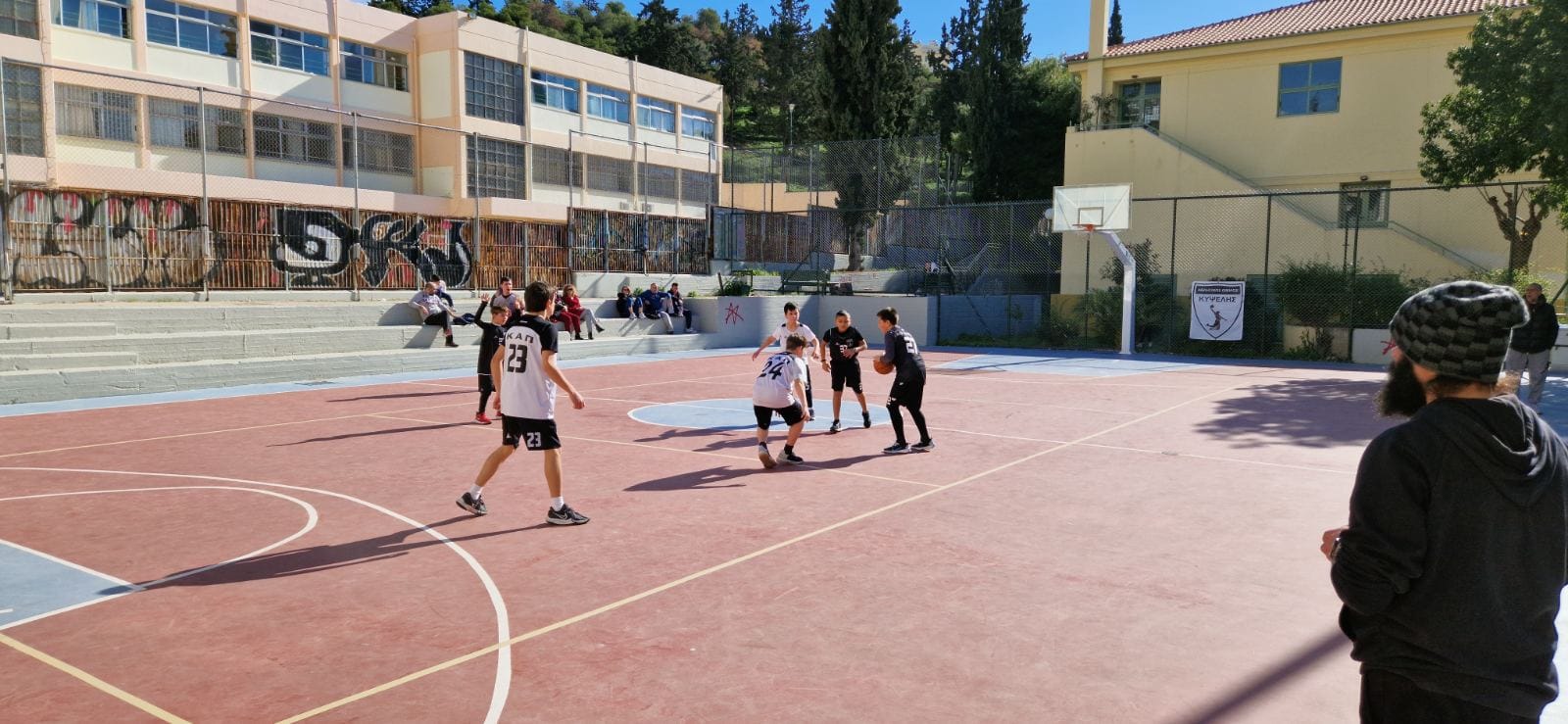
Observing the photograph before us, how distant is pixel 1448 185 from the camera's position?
73.3 feet

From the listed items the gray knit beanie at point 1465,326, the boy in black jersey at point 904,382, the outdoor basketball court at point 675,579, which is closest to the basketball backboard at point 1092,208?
the outdoor basketball court at point 675,579

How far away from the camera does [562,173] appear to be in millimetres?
44281

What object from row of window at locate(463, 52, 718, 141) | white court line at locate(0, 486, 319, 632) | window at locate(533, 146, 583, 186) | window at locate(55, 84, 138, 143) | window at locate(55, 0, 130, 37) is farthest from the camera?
window at locate(533, 146, 583, 186)

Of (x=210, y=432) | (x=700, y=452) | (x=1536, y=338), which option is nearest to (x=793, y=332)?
(x=700, y=452)

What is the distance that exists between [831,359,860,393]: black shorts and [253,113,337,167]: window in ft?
99.1

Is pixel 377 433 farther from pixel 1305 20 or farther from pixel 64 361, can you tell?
pixel 1305 20

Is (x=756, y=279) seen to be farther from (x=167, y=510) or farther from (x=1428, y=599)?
(x=1428, y=599)

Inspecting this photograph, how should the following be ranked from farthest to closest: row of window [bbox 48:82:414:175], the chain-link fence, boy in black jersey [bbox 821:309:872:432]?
1. row of window [bbox 48:82:414:175]
2. the chain-link fence
3. boy in black jersey [bbox 821:309:872:432]

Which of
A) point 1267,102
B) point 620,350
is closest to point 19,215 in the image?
point 620,350

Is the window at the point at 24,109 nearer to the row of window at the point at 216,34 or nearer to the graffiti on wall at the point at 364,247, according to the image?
the row of window at the point at 216,34

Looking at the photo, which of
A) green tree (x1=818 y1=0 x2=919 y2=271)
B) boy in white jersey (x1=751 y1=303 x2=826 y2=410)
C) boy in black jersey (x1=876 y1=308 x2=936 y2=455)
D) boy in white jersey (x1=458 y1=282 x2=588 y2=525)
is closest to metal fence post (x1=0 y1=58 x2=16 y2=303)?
boy in white jersey (x1=751 y1=303 x2=826 y2=410)

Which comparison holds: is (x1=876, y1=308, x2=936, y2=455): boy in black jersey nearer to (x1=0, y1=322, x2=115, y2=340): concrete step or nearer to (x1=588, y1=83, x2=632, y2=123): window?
(x1=0, y1=322, x2=115, y2=340): concrete step

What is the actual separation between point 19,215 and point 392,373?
6.74m

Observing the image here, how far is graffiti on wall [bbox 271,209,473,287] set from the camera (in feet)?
70.7
